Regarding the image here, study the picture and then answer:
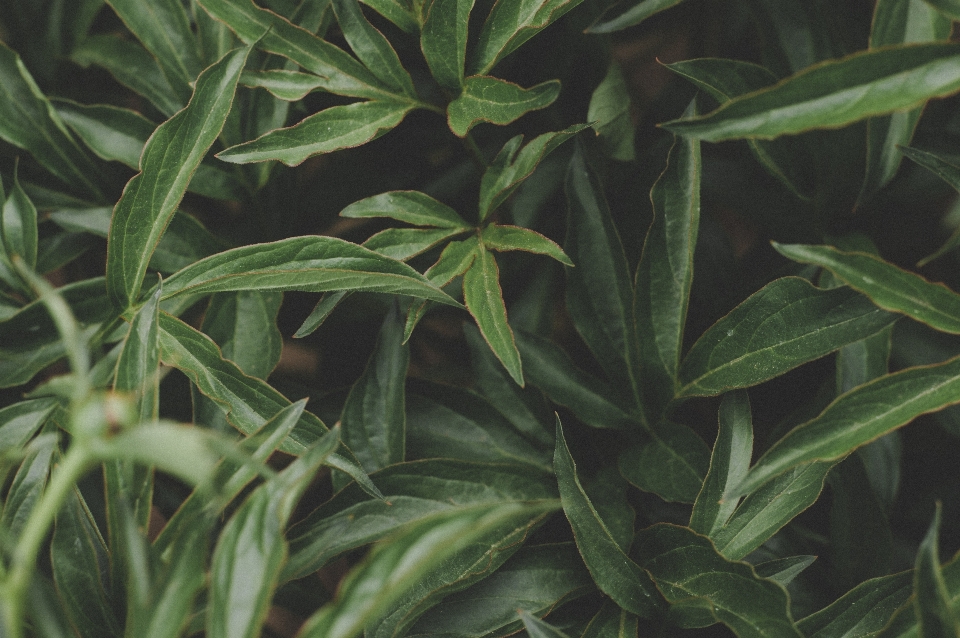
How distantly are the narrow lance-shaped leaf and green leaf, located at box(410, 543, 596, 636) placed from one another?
0.16 m

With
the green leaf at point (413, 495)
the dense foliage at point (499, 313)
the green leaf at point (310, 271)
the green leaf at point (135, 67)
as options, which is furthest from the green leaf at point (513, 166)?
the green leaf at point (135, 67)

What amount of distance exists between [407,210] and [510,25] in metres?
0.16

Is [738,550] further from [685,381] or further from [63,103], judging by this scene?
[63,103]

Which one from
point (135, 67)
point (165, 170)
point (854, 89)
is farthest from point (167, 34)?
point (854, 89)

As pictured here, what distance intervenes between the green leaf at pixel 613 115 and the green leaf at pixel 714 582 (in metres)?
0.31

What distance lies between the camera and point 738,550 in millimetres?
493

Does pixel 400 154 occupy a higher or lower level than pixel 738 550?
higher

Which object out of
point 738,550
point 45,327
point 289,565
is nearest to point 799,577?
point 738,550

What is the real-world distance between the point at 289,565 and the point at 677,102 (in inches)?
21.5

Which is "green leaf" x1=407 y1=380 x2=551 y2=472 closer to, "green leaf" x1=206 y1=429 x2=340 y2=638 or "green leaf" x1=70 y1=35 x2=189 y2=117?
"green leaf" x1=206 y1=429 x2=340 y2=638

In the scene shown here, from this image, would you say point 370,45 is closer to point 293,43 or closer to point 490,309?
point 293,43

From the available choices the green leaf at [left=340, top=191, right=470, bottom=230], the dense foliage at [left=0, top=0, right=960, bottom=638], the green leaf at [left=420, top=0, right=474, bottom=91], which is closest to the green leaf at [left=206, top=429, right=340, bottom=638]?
the dense foliage at [left=0, top=0, right=960, bottom=638]

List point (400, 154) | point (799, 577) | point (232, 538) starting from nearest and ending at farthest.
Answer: point (232, 538) < point (799, 577) < point (400, 154)

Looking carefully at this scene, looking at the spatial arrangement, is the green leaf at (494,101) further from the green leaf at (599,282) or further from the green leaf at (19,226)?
the green leaf at (19,226)
